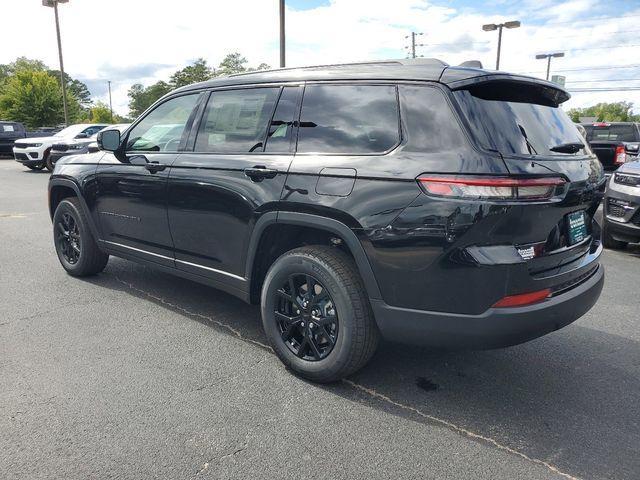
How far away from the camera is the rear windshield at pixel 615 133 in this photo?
11.4 metres

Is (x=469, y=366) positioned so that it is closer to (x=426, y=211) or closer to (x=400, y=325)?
(x=400, y=325)

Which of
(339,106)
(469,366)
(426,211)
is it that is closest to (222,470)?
(426,211)

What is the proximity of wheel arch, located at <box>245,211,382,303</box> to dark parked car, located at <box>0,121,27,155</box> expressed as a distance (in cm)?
2482

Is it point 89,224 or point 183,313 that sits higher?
point 89,224

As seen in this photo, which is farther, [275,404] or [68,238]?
[68,238]

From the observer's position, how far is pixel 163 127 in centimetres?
410

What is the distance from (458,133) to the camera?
2492 millimetres

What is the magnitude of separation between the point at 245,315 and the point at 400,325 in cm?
182

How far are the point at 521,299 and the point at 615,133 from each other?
1126cm

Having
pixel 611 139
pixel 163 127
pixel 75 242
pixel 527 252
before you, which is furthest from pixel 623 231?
pixel 611 139

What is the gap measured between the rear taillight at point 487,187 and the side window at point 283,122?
1042mm

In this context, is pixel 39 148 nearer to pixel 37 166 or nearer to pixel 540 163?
pixel 37 166

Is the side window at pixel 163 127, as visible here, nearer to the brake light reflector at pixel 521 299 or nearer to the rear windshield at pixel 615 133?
the brake light reflector at pixel 521 299

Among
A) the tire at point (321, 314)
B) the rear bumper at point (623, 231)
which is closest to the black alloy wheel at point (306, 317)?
the tire at point (321, 314)
